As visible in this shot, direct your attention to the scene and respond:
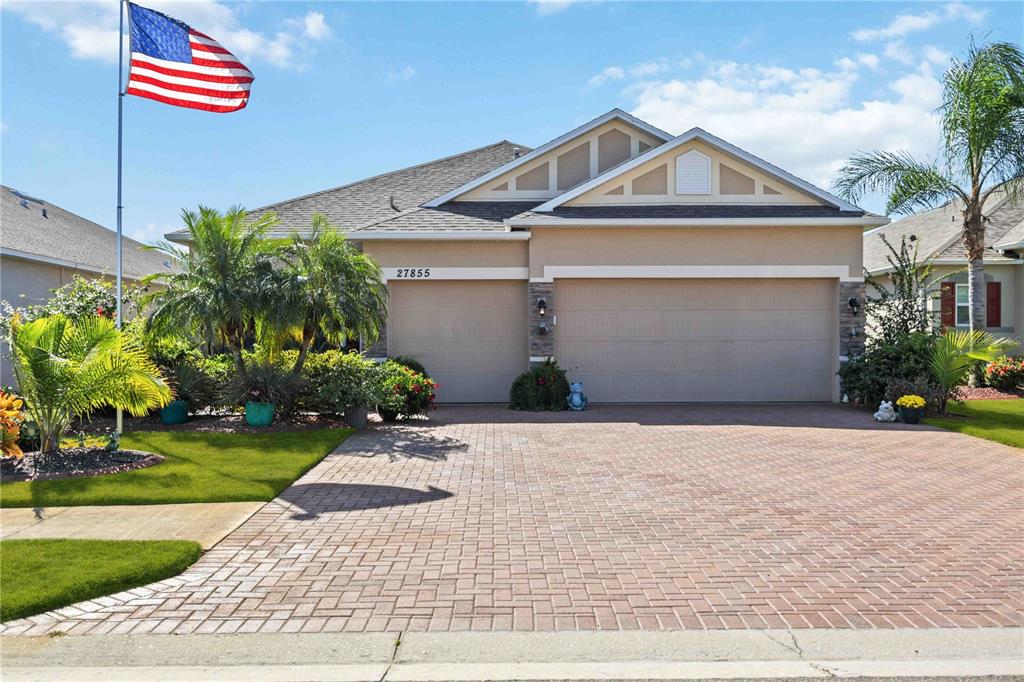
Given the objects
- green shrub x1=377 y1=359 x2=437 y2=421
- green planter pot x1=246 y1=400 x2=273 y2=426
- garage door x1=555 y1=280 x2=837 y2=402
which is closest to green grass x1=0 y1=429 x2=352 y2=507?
green planter pot x1=246 y1=400 x2=273 y2=426

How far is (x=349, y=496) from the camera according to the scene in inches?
343

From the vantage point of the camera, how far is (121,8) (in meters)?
11.4

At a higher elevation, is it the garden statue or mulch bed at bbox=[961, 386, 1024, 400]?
mulch bed at bbox=[961, 386, 1024, 400]

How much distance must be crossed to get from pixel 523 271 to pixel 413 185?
22.9ft

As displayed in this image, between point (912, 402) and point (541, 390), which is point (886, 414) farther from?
point (541, 390)

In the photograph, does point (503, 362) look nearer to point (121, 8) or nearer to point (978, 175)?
point (121, 8)

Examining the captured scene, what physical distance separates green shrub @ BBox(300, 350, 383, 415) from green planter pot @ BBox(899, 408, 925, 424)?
30.9 ft

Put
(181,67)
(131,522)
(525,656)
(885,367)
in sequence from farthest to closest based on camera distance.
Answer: (885,367) → (181,67) → (131,522) → (525,656)

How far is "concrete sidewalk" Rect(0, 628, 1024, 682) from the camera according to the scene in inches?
177

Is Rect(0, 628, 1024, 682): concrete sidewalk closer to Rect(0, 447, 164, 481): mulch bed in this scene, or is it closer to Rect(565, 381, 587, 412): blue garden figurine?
Rect(0, 447, 164, 481): mulch bed

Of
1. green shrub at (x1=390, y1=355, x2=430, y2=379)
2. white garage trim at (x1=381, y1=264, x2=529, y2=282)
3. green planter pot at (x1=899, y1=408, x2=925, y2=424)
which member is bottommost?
green planter pot at (x1=899, y1=408, x2=925, y2=424)

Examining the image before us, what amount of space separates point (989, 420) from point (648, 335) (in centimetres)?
661

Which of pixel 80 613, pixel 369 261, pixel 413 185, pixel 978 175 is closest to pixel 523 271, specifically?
pixel 369 261

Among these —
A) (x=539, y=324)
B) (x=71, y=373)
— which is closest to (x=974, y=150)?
(x=539, y=324)
